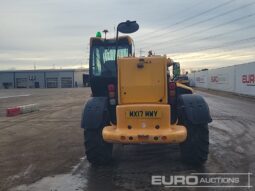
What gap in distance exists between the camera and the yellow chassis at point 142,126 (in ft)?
25.6

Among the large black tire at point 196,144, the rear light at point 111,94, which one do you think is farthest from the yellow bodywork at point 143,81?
the large black tire at point 196,144

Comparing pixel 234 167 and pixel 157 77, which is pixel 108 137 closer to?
pixel 157 77

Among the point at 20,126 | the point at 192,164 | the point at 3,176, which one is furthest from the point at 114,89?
the point at 20,126

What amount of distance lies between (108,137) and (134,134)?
509 millimetres

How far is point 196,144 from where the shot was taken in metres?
8.31

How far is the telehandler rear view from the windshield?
176cm

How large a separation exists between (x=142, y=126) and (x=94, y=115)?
110 centimetres

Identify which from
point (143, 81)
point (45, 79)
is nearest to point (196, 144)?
point (143, 81)

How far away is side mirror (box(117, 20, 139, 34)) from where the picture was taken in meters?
8.79

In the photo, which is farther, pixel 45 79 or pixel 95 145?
pixel 45 79

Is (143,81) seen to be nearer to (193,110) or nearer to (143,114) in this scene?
(143,114)

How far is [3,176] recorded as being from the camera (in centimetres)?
809

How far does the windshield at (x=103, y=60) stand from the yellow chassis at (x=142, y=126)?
8.43 ft

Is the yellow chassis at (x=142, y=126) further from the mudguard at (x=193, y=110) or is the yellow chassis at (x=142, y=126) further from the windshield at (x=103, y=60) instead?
the windshield at (x=103, y=60)
